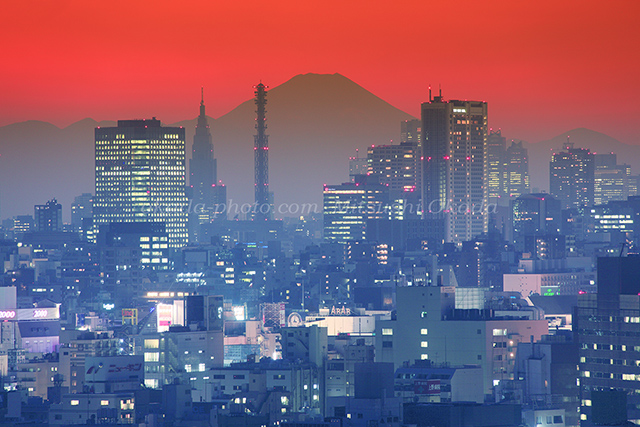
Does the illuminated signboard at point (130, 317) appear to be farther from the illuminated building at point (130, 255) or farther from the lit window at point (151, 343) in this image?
the illuminated building at point (130, 255)

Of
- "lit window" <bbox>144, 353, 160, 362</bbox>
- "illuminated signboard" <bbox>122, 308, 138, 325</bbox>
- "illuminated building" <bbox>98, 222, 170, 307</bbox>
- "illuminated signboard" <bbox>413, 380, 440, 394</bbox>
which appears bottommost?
"illuminated signboard" <bbox>413, 380, 440, 394</bbox>

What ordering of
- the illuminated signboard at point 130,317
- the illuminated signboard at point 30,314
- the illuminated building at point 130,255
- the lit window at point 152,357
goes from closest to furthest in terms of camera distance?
the lit window at point 152,357 → the illuminated signboard at point 30,314 → the illuminated signboard at point 130,317 → the illuminated building at point 130,255

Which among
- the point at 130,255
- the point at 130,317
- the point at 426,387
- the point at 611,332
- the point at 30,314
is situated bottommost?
the point at 426,387

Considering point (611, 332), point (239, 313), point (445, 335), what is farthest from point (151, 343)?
point (611, 332)

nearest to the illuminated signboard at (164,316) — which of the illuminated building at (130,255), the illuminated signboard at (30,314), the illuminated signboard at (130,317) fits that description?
the illuminated signboard at (130,317)

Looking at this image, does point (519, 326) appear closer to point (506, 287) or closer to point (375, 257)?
point (506, 287)

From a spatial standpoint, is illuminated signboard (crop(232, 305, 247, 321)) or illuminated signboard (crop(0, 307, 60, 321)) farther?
illuminated signboard (crop(0, 307, 60, 321))

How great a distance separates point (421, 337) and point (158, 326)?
26390mm

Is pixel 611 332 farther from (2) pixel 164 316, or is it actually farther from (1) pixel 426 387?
(2) pixel 164 316

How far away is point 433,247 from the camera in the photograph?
648ft

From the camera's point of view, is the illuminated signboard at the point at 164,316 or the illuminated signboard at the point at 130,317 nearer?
the illuminated signboard at the point at 164,316

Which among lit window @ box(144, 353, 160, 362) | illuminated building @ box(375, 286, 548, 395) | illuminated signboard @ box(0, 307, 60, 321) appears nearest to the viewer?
illuminated building @ box(375, 286, 548, 395)

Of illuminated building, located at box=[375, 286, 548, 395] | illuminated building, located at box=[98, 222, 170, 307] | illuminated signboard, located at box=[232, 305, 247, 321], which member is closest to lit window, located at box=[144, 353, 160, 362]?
illuminated building, located at box=[375, 286, 548, 395]

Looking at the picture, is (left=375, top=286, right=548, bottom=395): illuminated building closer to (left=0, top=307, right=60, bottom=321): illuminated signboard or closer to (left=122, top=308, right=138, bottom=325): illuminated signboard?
(left=122, top=308, right=138, bottom=325): illuminated signboard
